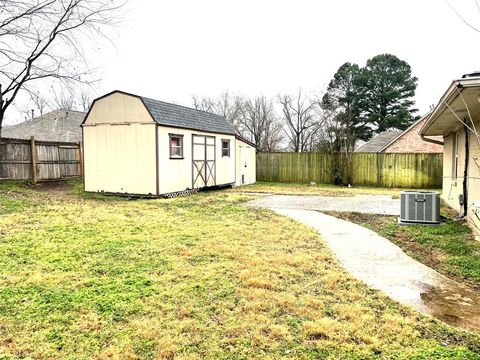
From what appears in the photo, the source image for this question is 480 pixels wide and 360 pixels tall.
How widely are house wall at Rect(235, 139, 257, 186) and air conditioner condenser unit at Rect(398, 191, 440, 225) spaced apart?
11.2 metres

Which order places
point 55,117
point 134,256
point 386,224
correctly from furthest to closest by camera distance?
point 55,117 → point 386,224 → point 134,256

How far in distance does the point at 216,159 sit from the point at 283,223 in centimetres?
891


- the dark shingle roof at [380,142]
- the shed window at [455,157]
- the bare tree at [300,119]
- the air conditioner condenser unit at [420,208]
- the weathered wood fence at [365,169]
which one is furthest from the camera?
the bare tree at [300,119]

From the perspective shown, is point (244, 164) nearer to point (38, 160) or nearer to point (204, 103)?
point (38, 160)

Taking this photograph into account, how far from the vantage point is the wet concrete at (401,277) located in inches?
135

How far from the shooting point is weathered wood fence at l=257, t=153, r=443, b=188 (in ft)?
59.0

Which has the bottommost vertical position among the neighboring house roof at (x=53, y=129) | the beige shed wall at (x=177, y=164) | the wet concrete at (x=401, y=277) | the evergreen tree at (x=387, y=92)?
the wet concrete at (x=401, y=277)

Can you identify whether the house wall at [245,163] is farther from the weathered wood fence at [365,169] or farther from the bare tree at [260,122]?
the bare tree at [260,122]

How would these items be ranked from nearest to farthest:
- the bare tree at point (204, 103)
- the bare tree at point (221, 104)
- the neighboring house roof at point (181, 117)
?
the neighboring house roof at point (181, 117) < the bare tree at point (221, 104) < the bare tree at point (204, 103)

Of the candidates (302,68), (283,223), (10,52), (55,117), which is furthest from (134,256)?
(302,68)

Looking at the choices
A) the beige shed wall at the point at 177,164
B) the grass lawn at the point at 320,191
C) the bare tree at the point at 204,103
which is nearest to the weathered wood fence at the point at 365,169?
the grass lawn at the point at 320,191

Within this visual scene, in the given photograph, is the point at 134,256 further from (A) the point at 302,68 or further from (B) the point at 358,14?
(A) the point at 302,68

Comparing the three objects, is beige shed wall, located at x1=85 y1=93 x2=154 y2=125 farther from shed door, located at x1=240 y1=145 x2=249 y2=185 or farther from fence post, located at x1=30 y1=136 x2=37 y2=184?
shed door, located at x1=240 y1=145 x2=249 y2=185

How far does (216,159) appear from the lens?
16203 millimetres
